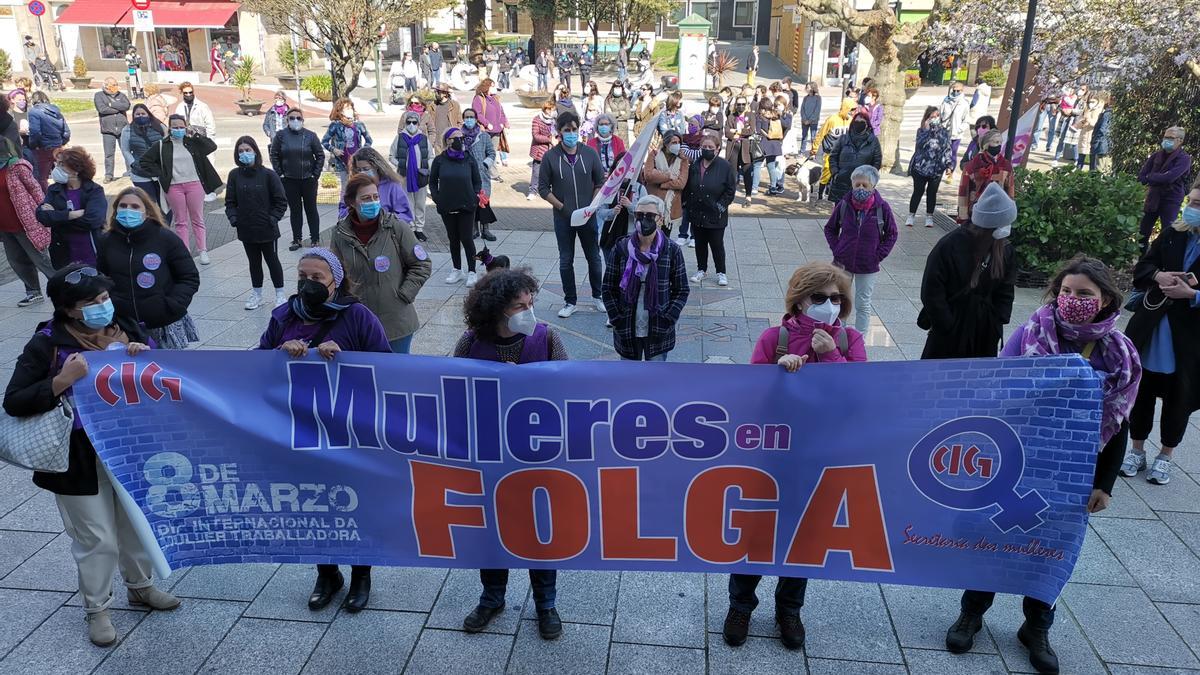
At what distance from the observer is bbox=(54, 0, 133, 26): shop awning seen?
41469mm

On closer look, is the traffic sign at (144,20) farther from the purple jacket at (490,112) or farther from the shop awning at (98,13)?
the shop awning at (98,13)

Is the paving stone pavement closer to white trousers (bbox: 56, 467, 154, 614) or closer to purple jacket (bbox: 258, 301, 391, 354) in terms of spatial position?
white trousers (bbox: 56, 467, 154, 614)

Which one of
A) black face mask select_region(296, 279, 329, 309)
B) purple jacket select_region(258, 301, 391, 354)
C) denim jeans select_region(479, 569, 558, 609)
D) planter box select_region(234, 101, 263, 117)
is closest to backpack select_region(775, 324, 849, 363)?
denim jeans select_region(479, 569, 558, 609)

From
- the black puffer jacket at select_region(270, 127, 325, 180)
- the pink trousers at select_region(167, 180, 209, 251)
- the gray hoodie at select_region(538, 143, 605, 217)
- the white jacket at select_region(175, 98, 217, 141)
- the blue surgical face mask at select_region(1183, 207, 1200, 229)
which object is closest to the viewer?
the blue surgical face mask at select_region(1183, 207, 1200, 229)

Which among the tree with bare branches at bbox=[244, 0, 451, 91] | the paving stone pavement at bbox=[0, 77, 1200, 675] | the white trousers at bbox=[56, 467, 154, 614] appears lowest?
the paving stone pavement at bbox=[0, 77, 1200, 675]

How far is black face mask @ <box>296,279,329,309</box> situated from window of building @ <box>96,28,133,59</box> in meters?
47.8

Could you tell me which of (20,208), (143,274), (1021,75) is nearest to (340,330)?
(143,274)

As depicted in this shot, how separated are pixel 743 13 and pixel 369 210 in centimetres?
6630

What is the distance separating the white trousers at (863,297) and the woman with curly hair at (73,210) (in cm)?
650

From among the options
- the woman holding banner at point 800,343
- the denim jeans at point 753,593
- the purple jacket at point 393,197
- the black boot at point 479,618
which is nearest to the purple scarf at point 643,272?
the woman holding banner at point 800,343

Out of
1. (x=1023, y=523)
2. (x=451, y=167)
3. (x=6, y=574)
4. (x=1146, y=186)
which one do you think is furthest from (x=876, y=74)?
(x=6, y=574)

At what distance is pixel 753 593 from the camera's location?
13.1 ft

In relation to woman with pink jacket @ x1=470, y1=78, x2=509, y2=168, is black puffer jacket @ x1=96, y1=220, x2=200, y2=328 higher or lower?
lower

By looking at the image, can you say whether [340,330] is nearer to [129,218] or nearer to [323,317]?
[323,317]
